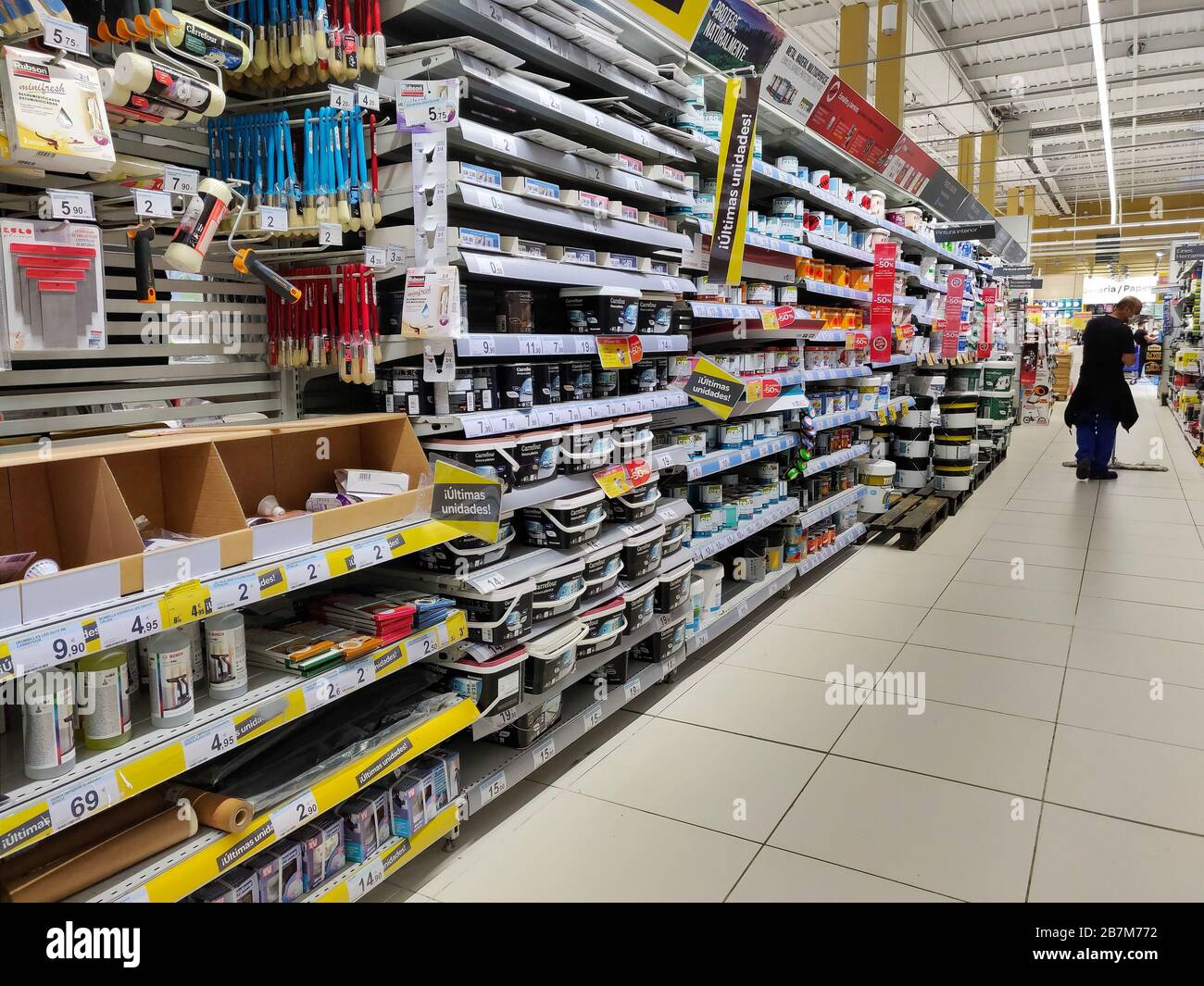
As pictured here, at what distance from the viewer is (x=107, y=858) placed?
1.59 metres

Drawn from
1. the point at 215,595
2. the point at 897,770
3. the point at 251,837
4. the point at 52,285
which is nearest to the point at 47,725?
the point at 215,595

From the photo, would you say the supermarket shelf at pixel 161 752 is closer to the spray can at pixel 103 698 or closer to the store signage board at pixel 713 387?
the spray can at pixel 103 698

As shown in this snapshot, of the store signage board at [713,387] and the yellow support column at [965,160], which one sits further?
the yellow support column at [965,160]

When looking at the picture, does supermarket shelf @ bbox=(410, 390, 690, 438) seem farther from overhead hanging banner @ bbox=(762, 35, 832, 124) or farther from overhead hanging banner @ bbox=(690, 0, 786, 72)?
overhead hanging banner @ bbox=(762, 35, 832, 124)

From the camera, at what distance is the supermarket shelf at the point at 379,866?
6.75 feet

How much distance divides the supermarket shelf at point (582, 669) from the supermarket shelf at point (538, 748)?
7cm

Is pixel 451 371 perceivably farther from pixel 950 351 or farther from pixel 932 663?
pixel 950 351

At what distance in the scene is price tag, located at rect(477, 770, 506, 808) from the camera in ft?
8.45

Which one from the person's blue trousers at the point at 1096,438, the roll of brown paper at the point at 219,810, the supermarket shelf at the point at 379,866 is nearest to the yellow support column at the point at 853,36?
the person's blue trousers at the point at 1096,438

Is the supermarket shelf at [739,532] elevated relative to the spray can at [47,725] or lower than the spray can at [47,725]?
lower

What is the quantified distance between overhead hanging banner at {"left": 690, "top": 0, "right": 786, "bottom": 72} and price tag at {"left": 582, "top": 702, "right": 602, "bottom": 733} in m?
2.67

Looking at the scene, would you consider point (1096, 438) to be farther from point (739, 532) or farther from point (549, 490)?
point (549, 490)

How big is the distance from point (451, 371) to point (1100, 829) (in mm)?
2346
